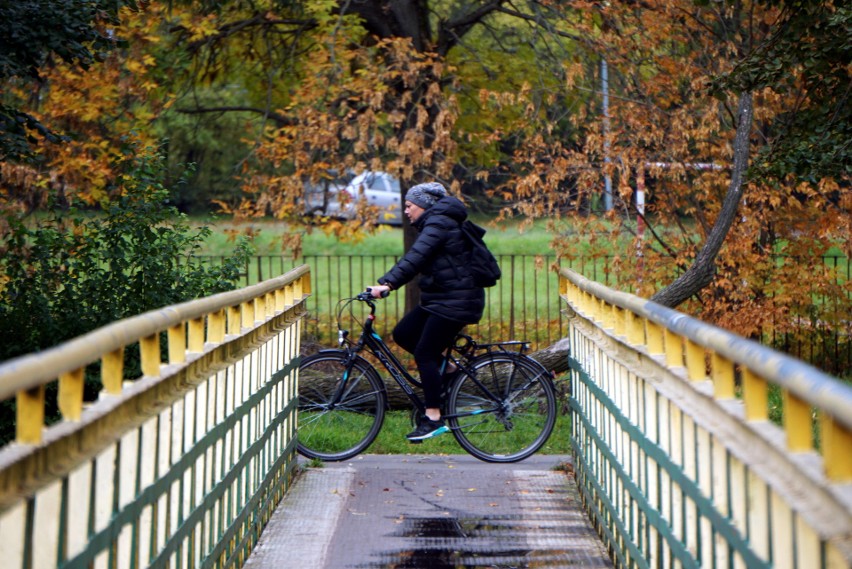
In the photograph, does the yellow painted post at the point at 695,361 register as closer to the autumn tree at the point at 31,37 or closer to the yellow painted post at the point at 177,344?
the yellow painted post at the point at 177,344

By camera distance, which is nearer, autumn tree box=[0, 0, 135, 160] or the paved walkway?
the paved walkway

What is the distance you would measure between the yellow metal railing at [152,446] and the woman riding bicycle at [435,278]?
1.22 metres

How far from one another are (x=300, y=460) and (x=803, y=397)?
21.8 ft

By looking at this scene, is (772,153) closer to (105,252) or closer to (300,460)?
(300,460)

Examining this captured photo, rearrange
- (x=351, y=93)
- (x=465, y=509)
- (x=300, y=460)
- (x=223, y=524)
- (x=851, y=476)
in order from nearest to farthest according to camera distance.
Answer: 1. (x=851, y=476)
2. (x=223, y=524)
3. (x=465, y=509)
4. (x=300, y=460)
5. (x=351, y=93)

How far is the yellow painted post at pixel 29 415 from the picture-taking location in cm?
250

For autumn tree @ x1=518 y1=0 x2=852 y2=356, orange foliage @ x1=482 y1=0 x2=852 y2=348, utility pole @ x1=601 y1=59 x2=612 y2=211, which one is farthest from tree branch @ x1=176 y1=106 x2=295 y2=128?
autumn tree @ x1=518 y1=0 x2=852 y2=356

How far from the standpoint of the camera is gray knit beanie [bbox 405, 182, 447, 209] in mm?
8102

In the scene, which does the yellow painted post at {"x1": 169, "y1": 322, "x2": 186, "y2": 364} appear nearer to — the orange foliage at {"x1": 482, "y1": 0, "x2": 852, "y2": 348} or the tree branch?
the orange foliage at {"x1": 482, "y1": 0, "x2": 852, "y2": 348}

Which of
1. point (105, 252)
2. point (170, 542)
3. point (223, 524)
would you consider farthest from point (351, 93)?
point (170, 542)

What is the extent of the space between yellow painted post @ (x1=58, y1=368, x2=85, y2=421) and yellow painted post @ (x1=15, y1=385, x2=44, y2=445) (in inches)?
10.1

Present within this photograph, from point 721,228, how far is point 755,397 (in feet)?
29.2

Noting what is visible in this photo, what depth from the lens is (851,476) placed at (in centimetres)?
214

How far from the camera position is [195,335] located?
439cm
